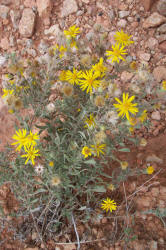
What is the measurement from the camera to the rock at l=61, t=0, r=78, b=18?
15.8 ft

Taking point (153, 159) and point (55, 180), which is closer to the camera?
point (55, 180)

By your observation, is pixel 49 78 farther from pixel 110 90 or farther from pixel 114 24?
pixel 114 24

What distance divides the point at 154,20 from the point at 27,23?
8.53ft

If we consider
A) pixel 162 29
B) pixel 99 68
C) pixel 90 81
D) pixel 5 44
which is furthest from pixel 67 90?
pixel 5 44

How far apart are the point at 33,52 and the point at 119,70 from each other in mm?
2676

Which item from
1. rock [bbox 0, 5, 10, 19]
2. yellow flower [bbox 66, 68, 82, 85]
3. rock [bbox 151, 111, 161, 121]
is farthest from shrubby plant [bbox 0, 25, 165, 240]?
rock [bbox 0, 5, 10, 19]

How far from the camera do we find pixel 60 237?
2936 mm

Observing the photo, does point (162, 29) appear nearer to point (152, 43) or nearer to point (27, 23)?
point (152, 43)

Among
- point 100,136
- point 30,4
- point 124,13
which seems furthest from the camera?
point 30,4

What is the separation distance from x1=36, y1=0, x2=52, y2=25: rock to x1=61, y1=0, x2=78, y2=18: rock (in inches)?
11.6

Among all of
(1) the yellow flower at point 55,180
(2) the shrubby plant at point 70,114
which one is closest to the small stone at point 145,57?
(2) the shrubby plant at point 70,114

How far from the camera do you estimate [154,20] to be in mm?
4570

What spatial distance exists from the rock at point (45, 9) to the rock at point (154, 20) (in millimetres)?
2010

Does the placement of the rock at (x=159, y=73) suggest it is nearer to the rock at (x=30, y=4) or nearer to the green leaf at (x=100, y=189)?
the green leaf at (x=100, y=189)
